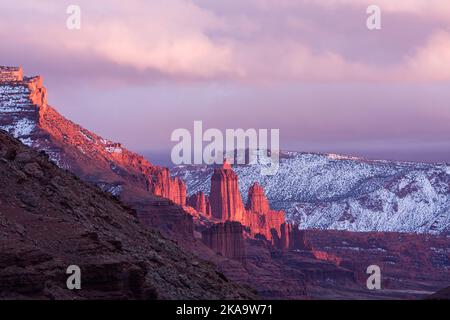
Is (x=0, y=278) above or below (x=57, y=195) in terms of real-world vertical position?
below

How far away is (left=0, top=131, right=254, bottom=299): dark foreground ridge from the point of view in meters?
51.7

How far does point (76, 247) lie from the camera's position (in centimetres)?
5556

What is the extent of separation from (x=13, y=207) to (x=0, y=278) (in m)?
9.08

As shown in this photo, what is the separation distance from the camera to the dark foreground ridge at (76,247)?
51.7m
